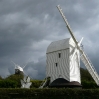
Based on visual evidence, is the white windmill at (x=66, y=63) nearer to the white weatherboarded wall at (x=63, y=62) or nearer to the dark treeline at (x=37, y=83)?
the white weatherboarded wall at (x=63, y=62)

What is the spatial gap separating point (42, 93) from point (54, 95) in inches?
43.1

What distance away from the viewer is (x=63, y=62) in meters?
32.3

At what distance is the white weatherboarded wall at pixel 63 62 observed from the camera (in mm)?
31703

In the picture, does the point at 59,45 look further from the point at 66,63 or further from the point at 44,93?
the point at 44,93

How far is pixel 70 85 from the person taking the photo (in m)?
31.2

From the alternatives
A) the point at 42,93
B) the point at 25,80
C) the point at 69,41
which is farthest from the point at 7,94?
the point at 69,41

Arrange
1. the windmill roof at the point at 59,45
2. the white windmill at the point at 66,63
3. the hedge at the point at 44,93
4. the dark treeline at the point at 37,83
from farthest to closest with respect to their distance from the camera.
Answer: the dark treeline at the point at 37,83
the windmill roof at the point at 59,45
the white windmill at the point at 66,63
the hedge at the point at 44,93

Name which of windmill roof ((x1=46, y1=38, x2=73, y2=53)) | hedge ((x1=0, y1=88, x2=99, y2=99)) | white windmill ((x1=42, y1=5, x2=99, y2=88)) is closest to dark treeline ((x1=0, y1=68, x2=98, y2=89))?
white windmill ((x1=42, y1=5, x2=99, y2=88))

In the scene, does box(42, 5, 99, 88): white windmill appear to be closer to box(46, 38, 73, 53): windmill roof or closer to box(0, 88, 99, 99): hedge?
box(46, 38, 73, 53): windmill roof

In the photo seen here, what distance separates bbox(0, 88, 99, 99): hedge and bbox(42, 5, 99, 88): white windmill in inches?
341

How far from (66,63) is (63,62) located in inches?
23.6

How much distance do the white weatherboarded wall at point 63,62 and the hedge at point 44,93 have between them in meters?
8.71

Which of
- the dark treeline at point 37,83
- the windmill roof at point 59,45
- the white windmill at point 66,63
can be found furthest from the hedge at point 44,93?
the dark treeline at point 37,83

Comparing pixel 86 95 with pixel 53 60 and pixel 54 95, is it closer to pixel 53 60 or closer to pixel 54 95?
pixel 54 95
